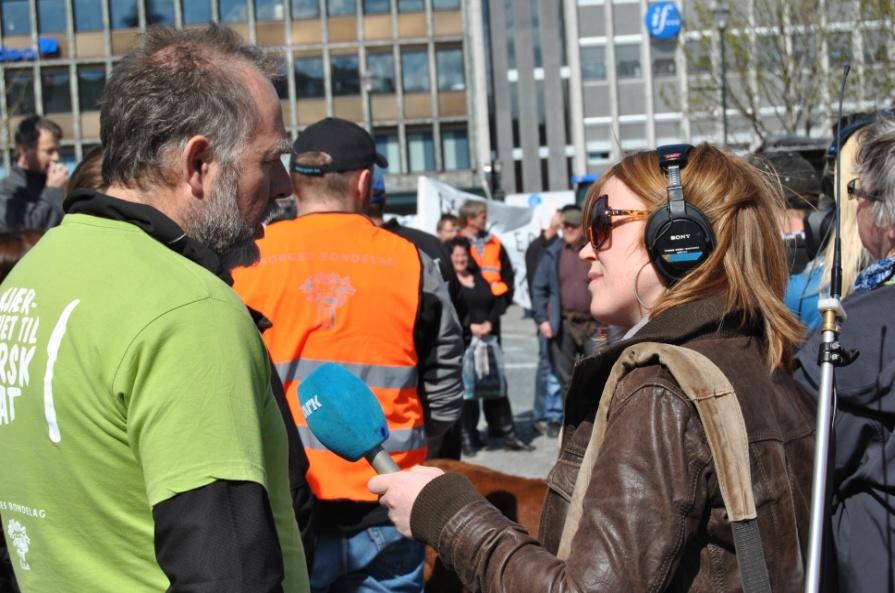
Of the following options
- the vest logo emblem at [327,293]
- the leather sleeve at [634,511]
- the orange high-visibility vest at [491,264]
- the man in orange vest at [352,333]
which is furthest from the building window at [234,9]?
the leather sleeve at [634,511]

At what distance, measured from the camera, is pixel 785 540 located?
5.79ft

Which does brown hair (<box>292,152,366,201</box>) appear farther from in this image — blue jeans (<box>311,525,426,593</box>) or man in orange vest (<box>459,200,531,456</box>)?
man in orange vest (<box>459,200,531,456</box>)

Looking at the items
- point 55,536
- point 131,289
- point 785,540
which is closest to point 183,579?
point 55,536

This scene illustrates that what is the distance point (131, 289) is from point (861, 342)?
1.81 meters

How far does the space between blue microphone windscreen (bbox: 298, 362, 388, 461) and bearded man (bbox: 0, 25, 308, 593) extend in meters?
0.24

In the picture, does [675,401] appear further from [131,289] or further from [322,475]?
[322,475]

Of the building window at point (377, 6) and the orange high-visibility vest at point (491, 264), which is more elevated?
the building window at point (377, 6)

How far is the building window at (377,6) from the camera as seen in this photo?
154 ft

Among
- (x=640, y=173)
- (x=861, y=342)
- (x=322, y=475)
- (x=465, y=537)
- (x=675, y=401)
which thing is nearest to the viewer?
(x=675, y=401)

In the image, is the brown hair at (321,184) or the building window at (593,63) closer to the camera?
the brown hair at (321,184)

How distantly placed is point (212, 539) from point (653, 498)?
694 mm

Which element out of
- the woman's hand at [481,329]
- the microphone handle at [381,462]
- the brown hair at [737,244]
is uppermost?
the brown hair at [737,244]

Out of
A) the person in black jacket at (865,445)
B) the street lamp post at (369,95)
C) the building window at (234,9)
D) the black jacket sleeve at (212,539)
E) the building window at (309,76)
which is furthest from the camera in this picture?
the building window at (234,9)

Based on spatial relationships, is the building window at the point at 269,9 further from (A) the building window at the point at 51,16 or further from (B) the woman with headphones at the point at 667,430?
(B) the woman with headphones at the point at 667,430
